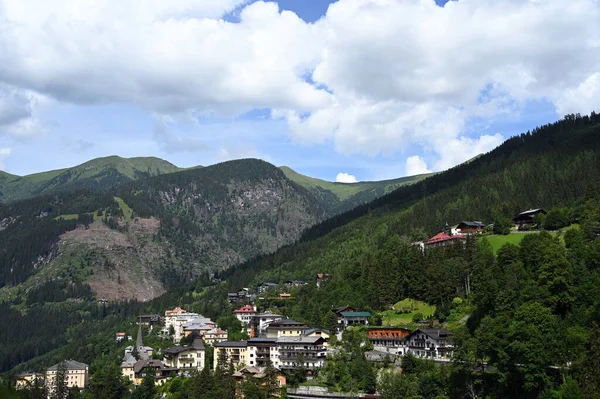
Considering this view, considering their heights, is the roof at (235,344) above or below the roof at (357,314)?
below

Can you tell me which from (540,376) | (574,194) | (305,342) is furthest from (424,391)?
(574,194)

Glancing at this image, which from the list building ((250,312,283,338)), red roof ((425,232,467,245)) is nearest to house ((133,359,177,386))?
building ((250,312,283,338))

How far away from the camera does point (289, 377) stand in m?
97.6

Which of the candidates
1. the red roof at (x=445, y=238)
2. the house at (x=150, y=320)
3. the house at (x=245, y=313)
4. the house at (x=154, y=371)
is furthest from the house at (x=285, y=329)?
the house at (x=150, y=320)

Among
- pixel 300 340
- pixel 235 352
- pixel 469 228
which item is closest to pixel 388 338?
pixel 300 340

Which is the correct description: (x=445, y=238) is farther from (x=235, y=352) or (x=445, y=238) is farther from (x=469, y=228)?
(x=235, y=352)

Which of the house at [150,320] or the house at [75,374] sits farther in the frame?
the house at [150,320]

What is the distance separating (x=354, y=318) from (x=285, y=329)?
1350cm

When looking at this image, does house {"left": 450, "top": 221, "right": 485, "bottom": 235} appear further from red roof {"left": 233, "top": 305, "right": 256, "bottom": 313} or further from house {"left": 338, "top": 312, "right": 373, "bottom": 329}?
red roof {"left": 233, "top": 305, "right": 256, "bottom": 313}

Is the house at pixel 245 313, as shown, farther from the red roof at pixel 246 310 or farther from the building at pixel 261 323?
the building at pixel 261 323

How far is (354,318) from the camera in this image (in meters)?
113

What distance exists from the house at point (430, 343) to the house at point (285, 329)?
83.9ft

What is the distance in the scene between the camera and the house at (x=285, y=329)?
114 metres

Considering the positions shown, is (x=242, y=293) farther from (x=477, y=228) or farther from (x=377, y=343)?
(x=377, y=343)
